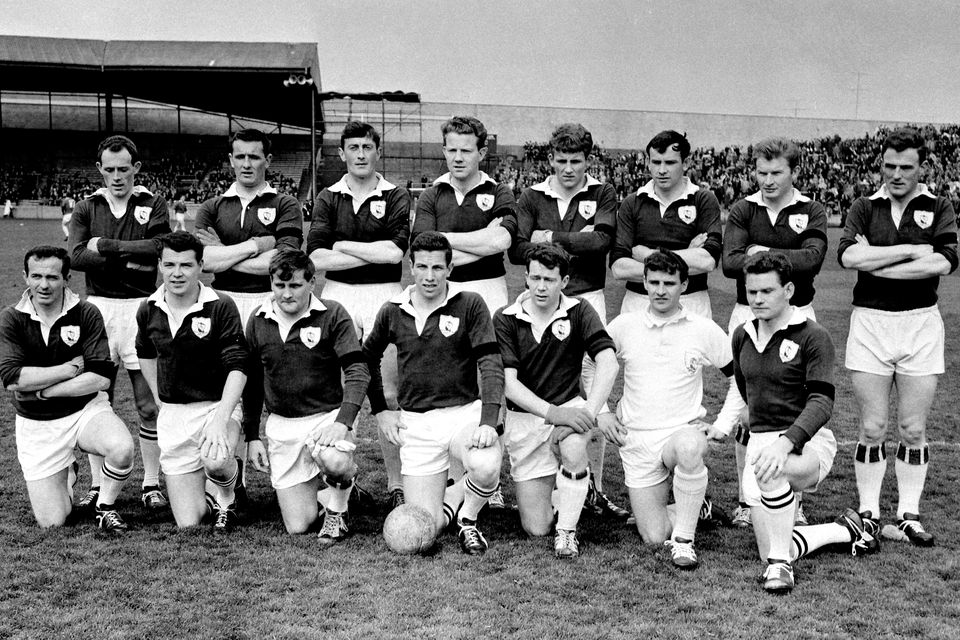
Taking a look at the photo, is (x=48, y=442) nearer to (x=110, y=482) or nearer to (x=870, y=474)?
(x=110, y=482)

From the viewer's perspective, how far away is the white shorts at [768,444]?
4.63 metres

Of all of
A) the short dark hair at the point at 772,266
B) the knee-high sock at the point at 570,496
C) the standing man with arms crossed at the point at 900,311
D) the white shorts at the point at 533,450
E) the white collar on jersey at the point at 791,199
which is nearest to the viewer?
the short dark hair at the point at 772,266

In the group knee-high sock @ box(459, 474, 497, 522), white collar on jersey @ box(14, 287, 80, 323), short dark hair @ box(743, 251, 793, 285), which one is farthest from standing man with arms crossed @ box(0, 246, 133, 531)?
short dark hair @ box(743, 251, 793, 285)

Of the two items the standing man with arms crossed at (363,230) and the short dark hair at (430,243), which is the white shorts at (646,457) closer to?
the short dark hair at (430,243)

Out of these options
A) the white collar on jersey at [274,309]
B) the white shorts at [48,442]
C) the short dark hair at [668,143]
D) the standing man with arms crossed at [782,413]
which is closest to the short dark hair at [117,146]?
the white collar on jersey at [274,309]

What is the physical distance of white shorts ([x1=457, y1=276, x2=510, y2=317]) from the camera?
580 cm

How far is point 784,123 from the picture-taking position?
160 feet

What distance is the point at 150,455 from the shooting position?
5680 mm

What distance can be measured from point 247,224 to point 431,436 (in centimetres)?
181

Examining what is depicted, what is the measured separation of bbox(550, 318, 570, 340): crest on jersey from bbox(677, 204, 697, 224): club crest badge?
105 centimetres

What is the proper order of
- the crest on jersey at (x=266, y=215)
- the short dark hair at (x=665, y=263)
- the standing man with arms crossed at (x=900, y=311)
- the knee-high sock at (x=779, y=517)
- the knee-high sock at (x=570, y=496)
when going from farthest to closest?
the crest on jersey at (x=266, y=215), the standing man with arms crossed at (x=900, y=311), the short dark hair at (x=665, y=263), the knee-high sock at (x=570, y=496), the knee-high sock at (x=779, y=517)

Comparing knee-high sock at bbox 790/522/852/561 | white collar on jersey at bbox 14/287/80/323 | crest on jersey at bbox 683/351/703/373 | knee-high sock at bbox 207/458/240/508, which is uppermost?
white collar on jersey at bbox 14/287/80/323

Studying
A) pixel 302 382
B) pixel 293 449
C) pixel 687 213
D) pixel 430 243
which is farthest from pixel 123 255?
pixel 687 213

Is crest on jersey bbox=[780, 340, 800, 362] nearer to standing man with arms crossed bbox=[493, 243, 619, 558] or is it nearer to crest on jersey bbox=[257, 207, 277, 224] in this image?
standing man with arms crossed bbox=[493, 243, 619, 558]
